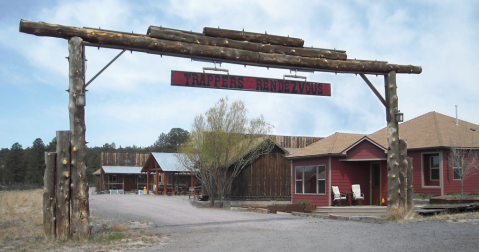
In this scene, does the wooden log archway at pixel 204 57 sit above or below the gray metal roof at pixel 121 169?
above

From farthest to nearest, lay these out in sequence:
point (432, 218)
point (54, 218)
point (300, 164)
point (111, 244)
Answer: point (300, 164) → point (432, 218) → point (54, 218) → point (111, 244)

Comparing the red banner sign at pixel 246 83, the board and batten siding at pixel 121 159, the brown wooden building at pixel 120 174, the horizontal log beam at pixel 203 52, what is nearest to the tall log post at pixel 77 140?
the horizontal log beam at pixel 203 52

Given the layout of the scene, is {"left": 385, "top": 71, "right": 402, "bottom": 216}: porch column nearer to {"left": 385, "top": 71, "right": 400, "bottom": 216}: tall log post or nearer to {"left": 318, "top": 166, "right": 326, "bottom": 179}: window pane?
{"left": 385, "top": 71, "right": 400, "bottom": 216}: tall log post

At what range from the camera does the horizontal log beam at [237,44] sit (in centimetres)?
1175

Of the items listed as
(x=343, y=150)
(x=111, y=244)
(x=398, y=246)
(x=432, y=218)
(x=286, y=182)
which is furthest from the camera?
(x=286, y=182)

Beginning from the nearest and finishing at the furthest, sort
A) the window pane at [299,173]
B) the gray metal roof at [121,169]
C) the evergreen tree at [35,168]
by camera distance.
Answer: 1. the window pane at [299,173]
2. the gray metal roof at [121,169]
3. the evergreen tree at [35,168]

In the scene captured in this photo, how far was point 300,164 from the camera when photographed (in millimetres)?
24344

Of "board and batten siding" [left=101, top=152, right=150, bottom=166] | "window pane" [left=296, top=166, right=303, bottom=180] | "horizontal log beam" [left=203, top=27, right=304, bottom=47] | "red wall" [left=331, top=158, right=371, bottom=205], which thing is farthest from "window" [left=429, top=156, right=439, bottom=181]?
"board and batten siding" [left=101, top=152, right=150, bottom=166]

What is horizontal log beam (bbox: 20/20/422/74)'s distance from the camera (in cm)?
1046

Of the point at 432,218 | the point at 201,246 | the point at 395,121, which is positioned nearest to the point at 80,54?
the point at 201,246

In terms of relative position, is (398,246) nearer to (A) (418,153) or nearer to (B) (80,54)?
(B) (80,54)

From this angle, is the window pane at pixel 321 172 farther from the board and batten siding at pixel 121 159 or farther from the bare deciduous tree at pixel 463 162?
the board and batten siding at pixel 121 159

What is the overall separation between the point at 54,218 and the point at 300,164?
636 inches

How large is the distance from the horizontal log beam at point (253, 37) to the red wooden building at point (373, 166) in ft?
30.7
